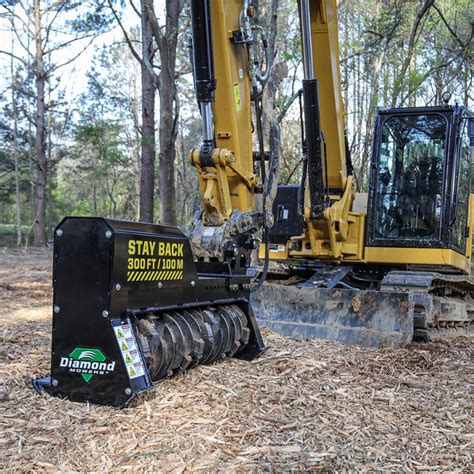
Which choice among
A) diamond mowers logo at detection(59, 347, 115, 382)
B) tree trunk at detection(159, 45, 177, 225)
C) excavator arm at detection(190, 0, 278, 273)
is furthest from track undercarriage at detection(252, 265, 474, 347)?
tree trunk at detection(159, 45, 177, 225)

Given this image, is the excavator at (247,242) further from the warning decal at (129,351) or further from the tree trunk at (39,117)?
the tree trunk at (39,117)

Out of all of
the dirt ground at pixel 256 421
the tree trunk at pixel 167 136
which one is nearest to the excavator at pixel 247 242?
the dirt ground at pixel 256 421

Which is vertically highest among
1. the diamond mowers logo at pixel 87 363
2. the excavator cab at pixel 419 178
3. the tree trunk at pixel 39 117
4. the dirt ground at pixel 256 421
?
the tree trunk at pixel 39 117

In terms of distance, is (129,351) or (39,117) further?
(39,117)

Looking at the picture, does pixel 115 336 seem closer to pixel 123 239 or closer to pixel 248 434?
pixel 123 239

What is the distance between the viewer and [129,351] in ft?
10.7

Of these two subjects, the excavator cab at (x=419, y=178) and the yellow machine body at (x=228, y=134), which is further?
the excavator cab at (x=419, y=178)

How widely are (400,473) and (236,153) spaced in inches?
121

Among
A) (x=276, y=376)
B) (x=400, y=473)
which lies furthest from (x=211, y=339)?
(x=400, y=473)

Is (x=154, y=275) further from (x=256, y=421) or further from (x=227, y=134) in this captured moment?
(x=227, y=134)

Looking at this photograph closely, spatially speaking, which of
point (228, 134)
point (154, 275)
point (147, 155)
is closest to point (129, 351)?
point (154, 275)

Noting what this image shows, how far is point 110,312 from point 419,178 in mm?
5069

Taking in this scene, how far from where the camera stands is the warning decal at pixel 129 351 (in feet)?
10.6

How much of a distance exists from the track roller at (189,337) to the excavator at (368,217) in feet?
6.16
